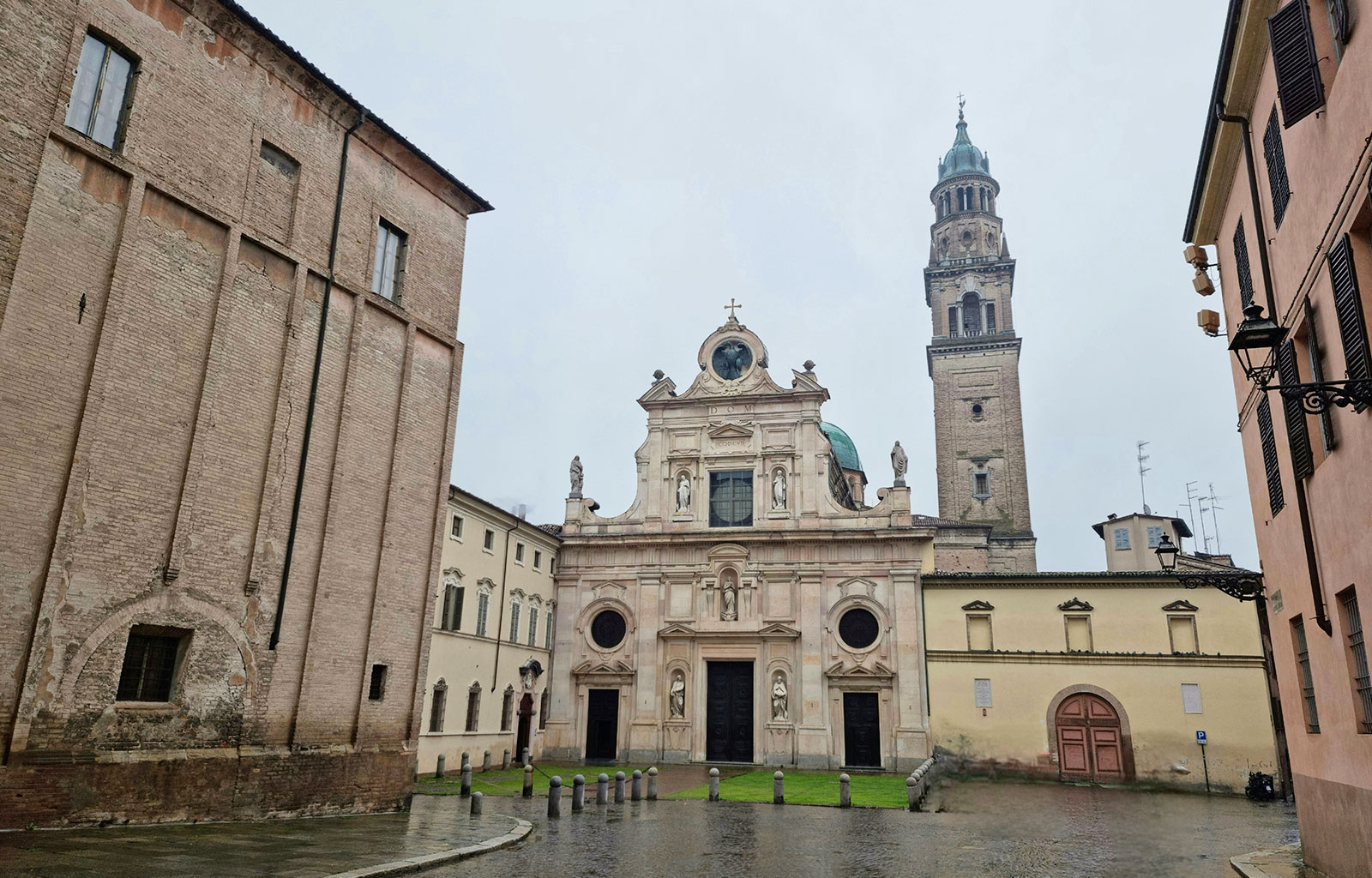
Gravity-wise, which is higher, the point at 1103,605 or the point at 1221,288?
the point at 1221,288

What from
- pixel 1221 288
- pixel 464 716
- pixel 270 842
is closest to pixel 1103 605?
pixel 1221 288

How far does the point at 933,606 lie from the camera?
34.5 metres

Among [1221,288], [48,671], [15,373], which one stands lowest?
[48,671]

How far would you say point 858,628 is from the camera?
116ft

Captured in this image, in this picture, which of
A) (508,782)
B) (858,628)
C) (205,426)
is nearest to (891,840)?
(205,426)

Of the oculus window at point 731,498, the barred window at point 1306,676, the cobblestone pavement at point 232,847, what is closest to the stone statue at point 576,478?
the oculus window at point 731,498

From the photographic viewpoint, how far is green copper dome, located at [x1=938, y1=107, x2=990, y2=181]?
60.8 metres

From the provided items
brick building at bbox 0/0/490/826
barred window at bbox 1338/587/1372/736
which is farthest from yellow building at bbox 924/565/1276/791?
barred window at bbox 1338/587/1372/736

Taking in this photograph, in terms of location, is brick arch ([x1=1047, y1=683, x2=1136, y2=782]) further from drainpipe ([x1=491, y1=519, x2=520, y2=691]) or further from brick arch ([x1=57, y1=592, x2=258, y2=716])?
brick arch ([x1=57, y1=592, x2=258, y2=716])

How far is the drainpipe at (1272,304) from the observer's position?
10711mm

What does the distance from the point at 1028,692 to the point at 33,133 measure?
1264 inches

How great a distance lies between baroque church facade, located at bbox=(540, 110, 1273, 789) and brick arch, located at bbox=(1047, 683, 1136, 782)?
7 cm

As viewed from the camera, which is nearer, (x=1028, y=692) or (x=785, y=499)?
(x=1028, y=692)

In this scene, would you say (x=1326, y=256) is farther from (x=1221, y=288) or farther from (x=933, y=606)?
(x=933, y=606)
